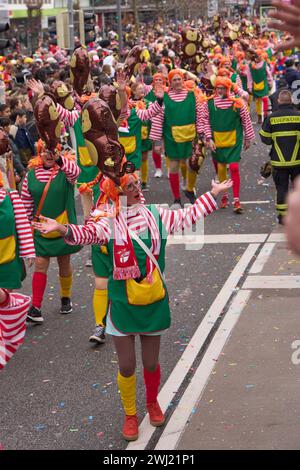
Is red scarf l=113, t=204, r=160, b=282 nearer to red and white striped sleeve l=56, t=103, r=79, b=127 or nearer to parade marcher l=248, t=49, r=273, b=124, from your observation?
red and white striped sleeve l=56, t=103, r=79, b=127

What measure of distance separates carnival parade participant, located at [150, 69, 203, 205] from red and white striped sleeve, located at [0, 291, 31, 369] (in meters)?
8.09

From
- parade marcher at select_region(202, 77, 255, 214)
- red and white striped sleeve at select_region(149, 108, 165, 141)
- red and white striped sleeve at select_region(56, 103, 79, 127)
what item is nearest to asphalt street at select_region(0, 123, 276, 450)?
parade marcher at select_region(202, 77, 255, 214)

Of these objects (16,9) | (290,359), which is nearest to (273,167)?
(290,359)

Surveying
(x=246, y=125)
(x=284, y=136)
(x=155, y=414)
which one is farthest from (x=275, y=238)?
(x=155, y=414)

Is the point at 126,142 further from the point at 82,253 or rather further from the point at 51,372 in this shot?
the point at 51,372

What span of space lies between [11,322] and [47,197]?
10.5 feet

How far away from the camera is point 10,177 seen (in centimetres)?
946

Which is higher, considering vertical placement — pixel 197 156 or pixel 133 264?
pixel 133 264

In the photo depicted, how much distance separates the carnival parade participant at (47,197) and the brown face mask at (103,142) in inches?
77.1

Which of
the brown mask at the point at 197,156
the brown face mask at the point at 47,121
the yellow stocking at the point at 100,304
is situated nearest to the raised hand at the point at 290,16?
the yellow stocking at the point at 100,304

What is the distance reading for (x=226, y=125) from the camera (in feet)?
43.3

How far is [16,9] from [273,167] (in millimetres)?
58868

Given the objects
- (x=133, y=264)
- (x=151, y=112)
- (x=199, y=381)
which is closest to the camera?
(x=133, y=264)

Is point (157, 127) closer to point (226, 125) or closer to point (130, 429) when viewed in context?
point (226, 125)
